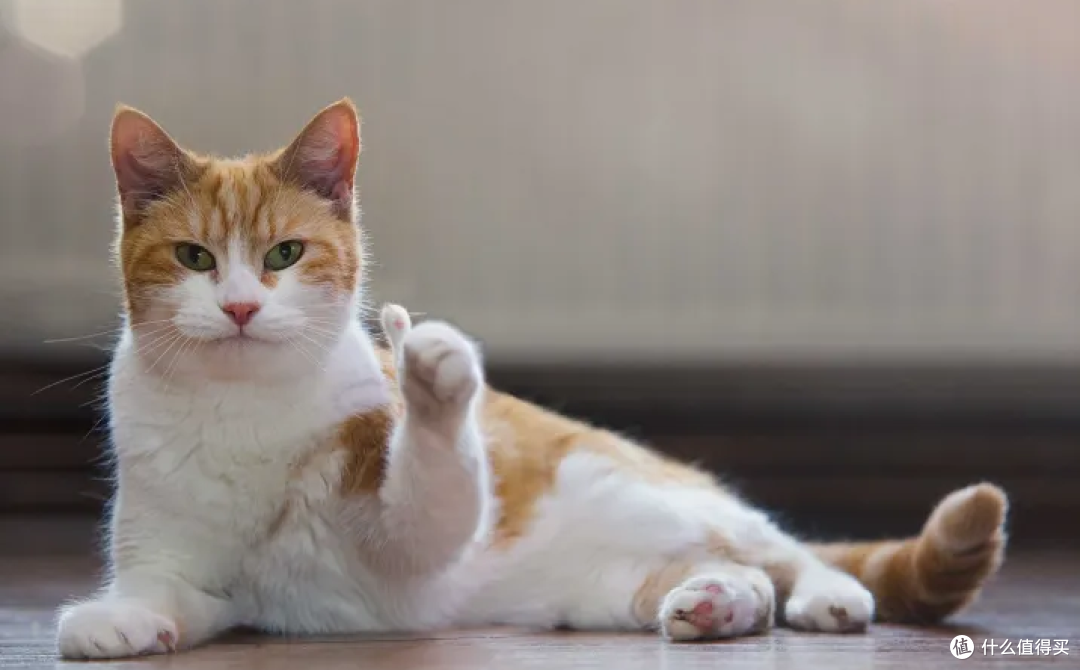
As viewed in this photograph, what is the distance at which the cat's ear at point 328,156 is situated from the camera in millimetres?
1374

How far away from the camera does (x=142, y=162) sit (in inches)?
53.3

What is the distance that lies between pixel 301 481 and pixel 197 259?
258 mm

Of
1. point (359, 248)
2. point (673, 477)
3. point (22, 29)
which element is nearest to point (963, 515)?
point (673, 477)

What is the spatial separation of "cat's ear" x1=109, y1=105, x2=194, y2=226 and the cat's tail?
3.04ft

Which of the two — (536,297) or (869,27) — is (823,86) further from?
(536,297)

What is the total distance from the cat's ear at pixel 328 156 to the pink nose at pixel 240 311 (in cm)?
19

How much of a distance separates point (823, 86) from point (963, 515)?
169cm

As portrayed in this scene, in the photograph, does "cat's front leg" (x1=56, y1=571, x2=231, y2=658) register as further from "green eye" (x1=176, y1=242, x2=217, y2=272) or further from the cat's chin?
"green eye" (x1=176, y1=242, x2=217, y2=272)

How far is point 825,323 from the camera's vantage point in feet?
9.30

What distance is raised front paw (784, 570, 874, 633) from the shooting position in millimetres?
1371

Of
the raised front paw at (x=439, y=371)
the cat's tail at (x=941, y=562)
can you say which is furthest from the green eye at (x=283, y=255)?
the cat's tail at (x=941, y=562)

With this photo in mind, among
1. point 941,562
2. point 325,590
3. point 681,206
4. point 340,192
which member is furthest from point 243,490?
point 681,206

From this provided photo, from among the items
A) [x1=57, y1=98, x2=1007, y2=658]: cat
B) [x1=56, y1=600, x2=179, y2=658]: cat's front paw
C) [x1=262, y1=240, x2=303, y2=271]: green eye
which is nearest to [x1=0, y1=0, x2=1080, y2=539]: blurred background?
[x1=57, y1=98, x2=1007, y2=658]: cat

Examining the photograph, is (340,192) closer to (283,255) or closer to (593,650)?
(283,255)
